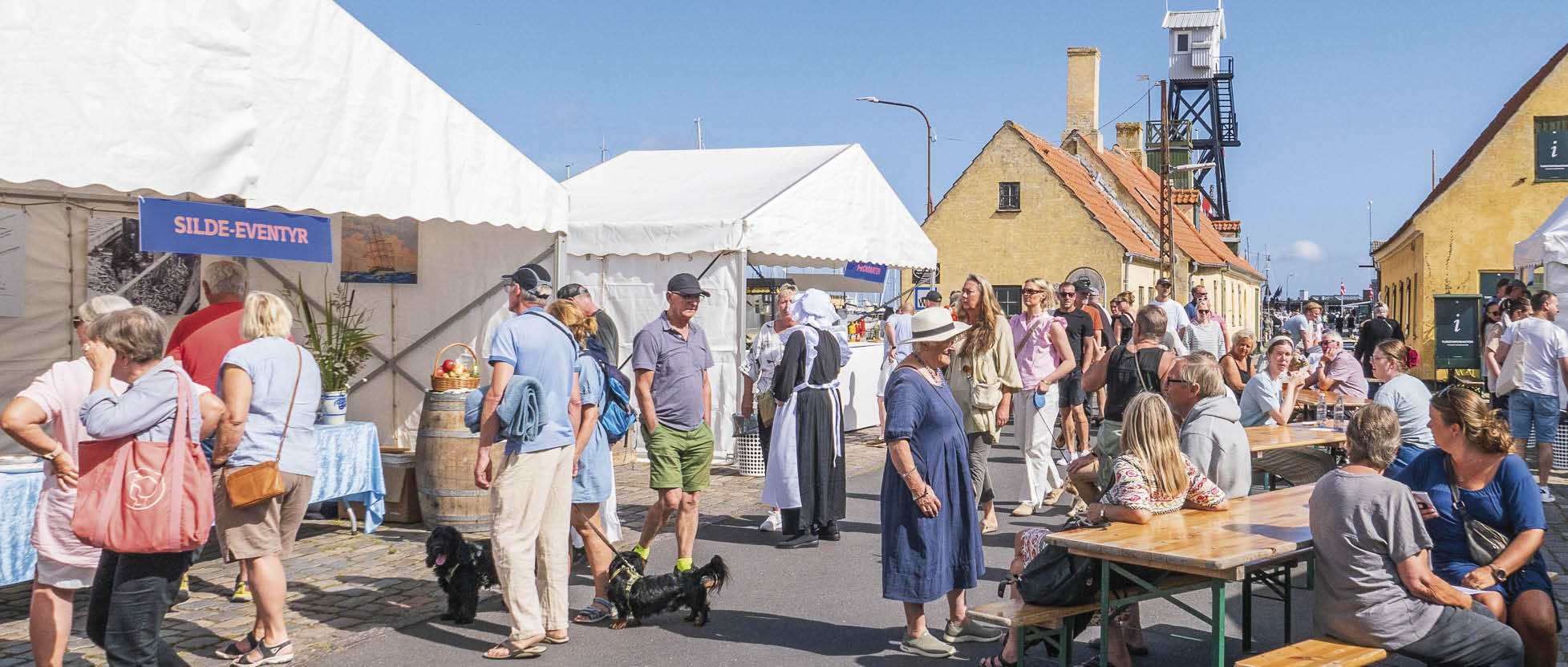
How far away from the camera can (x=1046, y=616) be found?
4824mm

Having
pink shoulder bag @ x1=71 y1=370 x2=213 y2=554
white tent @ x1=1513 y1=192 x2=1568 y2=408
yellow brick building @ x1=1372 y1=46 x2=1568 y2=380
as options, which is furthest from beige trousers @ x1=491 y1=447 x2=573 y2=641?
yellow brick building @ x1=1372 y1=46 x2=1568 y2=380

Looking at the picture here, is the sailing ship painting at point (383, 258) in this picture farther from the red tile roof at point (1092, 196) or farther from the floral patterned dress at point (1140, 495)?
the red tile roof at point (1092, 196)

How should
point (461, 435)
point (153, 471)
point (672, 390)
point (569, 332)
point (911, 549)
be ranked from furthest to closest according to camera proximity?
1. point (461, 435)
2. point (672, 390)
3. point (569, 332)
4. point (911, 549)
5. point (153, 471)

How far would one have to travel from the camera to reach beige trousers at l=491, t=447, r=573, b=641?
17.8 ft

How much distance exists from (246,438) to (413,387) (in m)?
5.01

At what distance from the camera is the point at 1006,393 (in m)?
8.22

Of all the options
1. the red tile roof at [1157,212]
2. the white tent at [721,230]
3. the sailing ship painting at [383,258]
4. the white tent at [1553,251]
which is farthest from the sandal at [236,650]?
the red tile roof at [1157,212]

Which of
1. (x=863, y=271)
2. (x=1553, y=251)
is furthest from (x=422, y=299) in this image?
(x=1553, y=251)

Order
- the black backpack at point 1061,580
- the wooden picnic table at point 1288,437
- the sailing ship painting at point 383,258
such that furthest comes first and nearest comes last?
the sailing ship painting at point 383,258
the wooden picnic table at point 1288,437
the black backpack at point 1061,580

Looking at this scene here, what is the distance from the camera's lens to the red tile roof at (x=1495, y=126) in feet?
81.6

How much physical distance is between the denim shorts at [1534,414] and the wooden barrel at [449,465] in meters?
8.39

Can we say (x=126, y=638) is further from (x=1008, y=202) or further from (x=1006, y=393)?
(x=1008, y=202)

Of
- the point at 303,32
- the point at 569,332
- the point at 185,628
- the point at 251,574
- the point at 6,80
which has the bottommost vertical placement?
the point at 185,628

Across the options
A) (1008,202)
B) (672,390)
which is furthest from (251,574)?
(1008,202)
